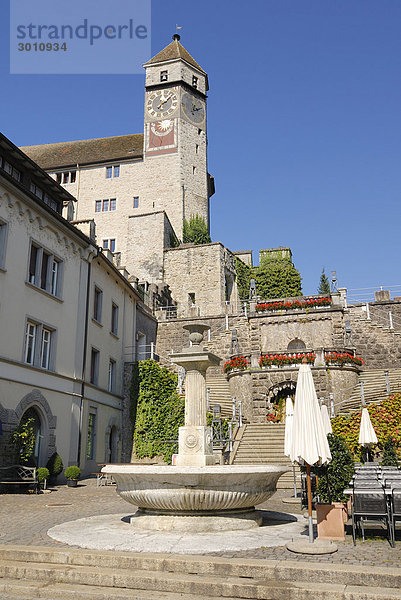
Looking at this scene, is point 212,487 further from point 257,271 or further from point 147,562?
point 257,271

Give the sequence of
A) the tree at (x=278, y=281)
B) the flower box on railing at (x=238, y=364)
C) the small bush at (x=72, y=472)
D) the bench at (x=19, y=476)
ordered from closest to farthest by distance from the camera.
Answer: the bench at (x=19, y=476) → the small bush at (x=72, y=472) → the flower box on railing at (x=238, y=364) → the tree at (x=278, y=281)

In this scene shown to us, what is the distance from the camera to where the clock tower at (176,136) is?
1825 inches

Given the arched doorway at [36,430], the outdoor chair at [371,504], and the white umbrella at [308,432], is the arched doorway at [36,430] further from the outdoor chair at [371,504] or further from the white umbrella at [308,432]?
the outdoor chair at [371,504]

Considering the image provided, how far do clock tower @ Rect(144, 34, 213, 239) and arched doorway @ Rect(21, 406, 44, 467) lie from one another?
2961 centimetres

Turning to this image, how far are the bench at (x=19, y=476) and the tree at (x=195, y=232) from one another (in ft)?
103

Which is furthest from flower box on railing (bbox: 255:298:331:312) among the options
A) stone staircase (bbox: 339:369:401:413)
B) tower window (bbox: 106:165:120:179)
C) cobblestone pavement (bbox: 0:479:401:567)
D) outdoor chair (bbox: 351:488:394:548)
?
tower window (bbox: 106:165:120:179)

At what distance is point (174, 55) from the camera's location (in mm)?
49031

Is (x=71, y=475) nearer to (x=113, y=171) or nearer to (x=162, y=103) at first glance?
(x=113, y=171)

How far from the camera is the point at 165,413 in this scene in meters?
24.3

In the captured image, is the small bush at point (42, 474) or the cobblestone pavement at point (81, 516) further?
the small bush at point (42, 474)

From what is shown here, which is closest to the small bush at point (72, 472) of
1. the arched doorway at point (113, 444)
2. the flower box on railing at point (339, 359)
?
the arched doorway at point (113, 444)

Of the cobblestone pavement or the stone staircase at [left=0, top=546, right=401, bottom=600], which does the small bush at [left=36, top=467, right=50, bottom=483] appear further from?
the stone staircase at [left=0, top=546, right=401, bottom=600]

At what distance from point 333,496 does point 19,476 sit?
1107 centimetres

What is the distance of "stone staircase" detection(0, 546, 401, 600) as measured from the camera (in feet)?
17.1
